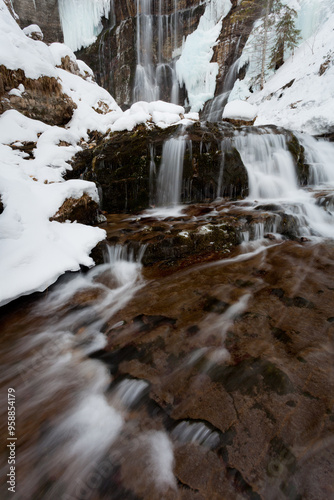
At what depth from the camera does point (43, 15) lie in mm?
18609

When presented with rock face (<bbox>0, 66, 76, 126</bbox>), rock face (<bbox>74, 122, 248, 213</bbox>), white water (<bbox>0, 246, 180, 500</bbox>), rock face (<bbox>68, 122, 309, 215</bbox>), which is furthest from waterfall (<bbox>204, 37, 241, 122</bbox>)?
white water (<bbox>0, 246, 180, 500</bbox>)

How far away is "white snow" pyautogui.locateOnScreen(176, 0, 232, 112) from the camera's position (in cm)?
1642

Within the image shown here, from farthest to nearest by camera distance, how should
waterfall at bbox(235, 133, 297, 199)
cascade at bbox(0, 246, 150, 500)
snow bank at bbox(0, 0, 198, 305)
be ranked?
waterfall at bbox(235, 133, 297, 199) → snow bank at bbox(0, 0, 198, 305) → cascade at bbox(0, 246, 150, 500)

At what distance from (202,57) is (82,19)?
44.0 ft

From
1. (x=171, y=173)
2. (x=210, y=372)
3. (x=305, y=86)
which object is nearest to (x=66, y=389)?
(x=210, y=372)

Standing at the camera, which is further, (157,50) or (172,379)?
(157,50)

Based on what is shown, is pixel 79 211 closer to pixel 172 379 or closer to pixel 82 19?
pixel 172 379

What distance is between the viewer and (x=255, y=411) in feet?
4.01

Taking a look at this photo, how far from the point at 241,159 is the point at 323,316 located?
16.2 feet

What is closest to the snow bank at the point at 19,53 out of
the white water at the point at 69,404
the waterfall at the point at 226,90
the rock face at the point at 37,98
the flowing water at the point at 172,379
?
the rock face at the point at 37,98

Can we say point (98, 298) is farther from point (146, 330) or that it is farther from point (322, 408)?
point (322, 408)

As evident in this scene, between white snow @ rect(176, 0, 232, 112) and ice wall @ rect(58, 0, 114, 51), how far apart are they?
9.34 m

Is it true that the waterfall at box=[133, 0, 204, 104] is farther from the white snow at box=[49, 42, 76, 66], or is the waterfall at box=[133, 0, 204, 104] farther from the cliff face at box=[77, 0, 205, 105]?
the white snow at box=[49, 42, 76, 66]

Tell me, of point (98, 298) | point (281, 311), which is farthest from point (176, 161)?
point (281, 311)
